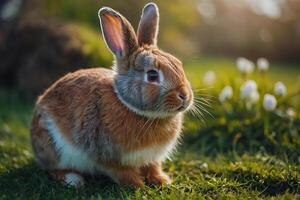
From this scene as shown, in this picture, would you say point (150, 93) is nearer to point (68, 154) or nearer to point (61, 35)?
point (68, 154)

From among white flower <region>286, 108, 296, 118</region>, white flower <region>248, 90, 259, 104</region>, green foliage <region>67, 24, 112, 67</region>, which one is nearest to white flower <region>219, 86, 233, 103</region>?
white flower <region>248, 90, 259, 104</region>

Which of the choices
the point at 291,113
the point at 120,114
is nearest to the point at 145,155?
the point at 120,114

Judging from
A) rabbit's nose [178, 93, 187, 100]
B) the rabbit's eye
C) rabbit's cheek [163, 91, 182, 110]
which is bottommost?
Result: rabbit's cheek [163, 91, 182, 110]

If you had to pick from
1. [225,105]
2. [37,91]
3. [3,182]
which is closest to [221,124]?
[225,105]

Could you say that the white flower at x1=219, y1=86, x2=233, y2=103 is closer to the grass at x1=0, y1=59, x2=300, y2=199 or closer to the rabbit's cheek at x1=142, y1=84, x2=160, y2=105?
the grass at x1=0, y1=59, x2=300, y2=199

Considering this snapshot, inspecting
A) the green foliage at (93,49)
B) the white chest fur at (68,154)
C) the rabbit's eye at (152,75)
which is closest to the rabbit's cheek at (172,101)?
the rabbit's eye at (152,75)

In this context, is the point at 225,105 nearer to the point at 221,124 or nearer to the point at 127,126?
the point at 221,124

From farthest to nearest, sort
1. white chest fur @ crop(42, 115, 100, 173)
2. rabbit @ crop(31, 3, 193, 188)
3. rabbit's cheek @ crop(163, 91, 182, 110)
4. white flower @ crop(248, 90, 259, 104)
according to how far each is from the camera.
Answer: white flower @ crop(248, 90, 259, 104)
white chest fur @ crop(42, 115, 100, 173)
rabbit @ crop(31, 3, 193, 188)
rabbit's cheek @ crop(163, 91, 182, 110)

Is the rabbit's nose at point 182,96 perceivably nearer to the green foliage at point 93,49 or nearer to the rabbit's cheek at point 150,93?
the rabbit's cheek at point 150,93
